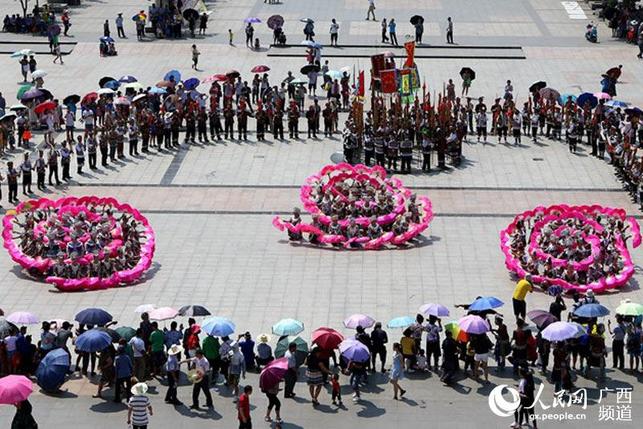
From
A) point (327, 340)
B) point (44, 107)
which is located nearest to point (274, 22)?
point (44, 107)

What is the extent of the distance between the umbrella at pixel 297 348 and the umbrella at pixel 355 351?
151cm

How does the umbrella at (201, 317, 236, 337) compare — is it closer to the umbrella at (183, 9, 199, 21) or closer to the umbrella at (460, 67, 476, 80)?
the umbrella at (460, 67, 476, 80)

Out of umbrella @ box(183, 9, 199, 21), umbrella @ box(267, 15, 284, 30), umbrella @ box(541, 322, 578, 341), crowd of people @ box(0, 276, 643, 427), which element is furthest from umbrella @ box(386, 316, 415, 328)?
umbrella @ box(183, 9, 199, 21)

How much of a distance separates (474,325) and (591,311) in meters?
3.26

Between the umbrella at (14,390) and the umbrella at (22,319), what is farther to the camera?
the umbrella at (22,319)

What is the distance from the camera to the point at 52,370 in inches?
1296

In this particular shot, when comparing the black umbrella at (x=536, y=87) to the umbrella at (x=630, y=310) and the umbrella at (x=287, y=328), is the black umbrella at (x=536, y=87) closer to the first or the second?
the umbrella at (x=630, y=310)

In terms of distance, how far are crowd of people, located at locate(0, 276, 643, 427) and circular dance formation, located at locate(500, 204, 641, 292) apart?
16.5ft

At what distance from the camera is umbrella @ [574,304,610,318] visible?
34.9 metres

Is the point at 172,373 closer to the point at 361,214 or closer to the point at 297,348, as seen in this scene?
the point at 297,348

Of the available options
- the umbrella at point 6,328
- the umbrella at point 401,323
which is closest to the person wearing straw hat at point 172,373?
the umbrella at point 6,328

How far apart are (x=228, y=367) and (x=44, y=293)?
8.94 meters

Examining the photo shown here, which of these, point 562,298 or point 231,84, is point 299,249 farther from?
point 231,84

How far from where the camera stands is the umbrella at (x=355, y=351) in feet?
107
